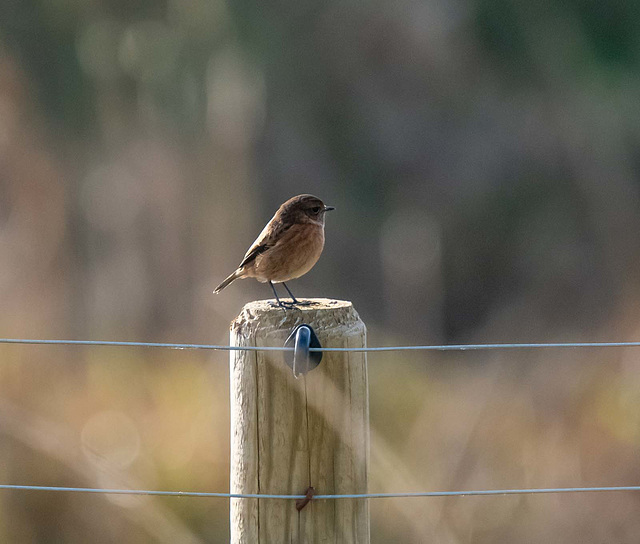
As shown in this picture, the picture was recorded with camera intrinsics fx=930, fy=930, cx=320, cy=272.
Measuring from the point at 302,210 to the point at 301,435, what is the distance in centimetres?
172

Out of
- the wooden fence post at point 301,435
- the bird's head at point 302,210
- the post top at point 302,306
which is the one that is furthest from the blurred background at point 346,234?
the wooden fence post at point 301,435

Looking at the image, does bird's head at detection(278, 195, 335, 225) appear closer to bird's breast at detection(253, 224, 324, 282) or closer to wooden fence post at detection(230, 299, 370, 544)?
bird's breast at detection(253, 224, 324, 282)

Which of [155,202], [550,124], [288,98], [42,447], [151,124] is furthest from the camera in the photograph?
[288,98]

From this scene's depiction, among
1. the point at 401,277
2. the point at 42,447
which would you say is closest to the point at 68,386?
the point at 42,447

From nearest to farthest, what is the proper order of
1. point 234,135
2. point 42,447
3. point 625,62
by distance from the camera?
1. point 42,447
2. point 234,135
3. point 625,62

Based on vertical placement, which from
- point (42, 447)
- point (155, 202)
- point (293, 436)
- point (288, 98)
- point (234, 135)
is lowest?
point (42, 447)

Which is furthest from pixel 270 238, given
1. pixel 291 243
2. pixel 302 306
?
pixel 302 306

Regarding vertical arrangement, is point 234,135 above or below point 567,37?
below

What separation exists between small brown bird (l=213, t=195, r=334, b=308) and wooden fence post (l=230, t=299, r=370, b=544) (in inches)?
56.5

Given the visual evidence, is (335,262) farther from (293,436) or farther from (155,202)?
(293,436)

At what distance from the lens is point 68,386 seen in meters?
6.04

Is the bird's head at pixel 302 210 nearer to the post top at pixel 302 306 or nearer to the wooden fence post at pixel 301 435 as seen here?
the post top at pixel 302 306

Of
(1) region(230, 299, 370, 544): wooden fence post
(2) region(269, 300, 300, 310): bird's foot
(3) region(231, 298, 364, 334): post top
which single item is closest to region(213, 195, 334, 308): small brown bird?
(2) region(269, 300, 300, 310): bird's foot

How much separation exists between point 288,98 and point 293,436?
38.0ft
